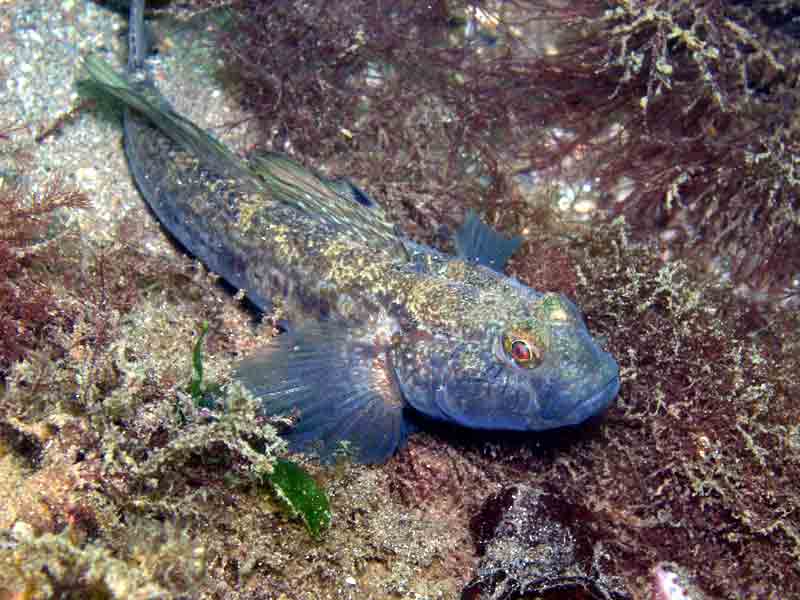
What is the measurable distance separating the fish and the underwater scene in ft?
0.06

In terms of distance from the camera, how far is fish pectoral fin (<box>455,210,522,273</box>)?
401 centimetres

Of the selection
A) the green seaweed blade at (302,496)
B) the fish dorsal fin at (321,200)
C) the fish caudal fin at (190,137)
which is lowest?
the green seaweed blade at (302,496)

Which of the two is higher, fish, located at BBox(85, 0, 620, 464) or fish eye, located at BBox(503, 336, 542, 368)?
fish eye, located at BBox(503, 336, 542, 368)

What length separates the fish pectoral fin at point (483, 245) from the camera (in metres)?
4.01

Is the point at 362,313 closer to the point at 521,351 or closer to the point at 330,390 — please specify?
the point at 330,390

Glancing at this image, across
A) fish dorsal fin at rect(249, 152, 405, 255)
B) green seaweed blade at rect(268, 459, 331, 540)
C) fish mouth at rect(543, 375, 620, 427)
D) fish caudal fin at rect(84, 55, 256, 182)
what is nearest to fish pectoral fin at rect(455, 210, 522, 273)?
fish dorsal fin at rect(249, 152, 405, 255)

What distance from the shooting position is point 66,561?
7.66 ft

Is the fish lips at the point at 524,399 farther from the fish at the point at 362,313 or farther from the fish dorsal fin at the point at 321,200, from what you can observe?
the fish dorsal fin at the point at 321,200

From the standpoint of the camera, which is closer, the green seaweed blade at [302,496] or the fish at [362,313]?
the green seaweed blade at [302,496]

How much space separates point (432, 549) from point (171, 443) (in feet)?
4.59

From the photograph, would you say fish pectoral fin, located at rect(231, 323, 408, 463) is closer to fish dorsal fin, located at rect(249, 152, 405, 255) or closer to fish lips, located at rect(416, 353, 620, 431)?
fish lips, located at rect(416, 353, 620, 431)

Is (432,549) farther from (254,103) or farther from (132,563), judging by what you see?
(254,103)

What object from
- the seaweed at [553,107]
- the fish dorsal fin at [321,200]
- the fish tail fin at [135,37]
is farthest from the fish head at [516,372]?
the fish tail fin at [135,37]

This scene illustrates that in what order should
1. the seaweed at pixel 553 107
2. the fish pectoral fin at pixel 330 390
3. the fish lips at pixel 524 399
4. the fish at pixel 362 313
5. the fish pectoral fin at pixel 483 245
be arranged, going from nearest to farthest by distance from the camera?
the fish lips at pixel 524 399, the fish at pixel 362 313, the fish pectoral fin at pixel 330 390, the fish pectoral fin at pixel 483 245, the seaweed at pixel 553 107
